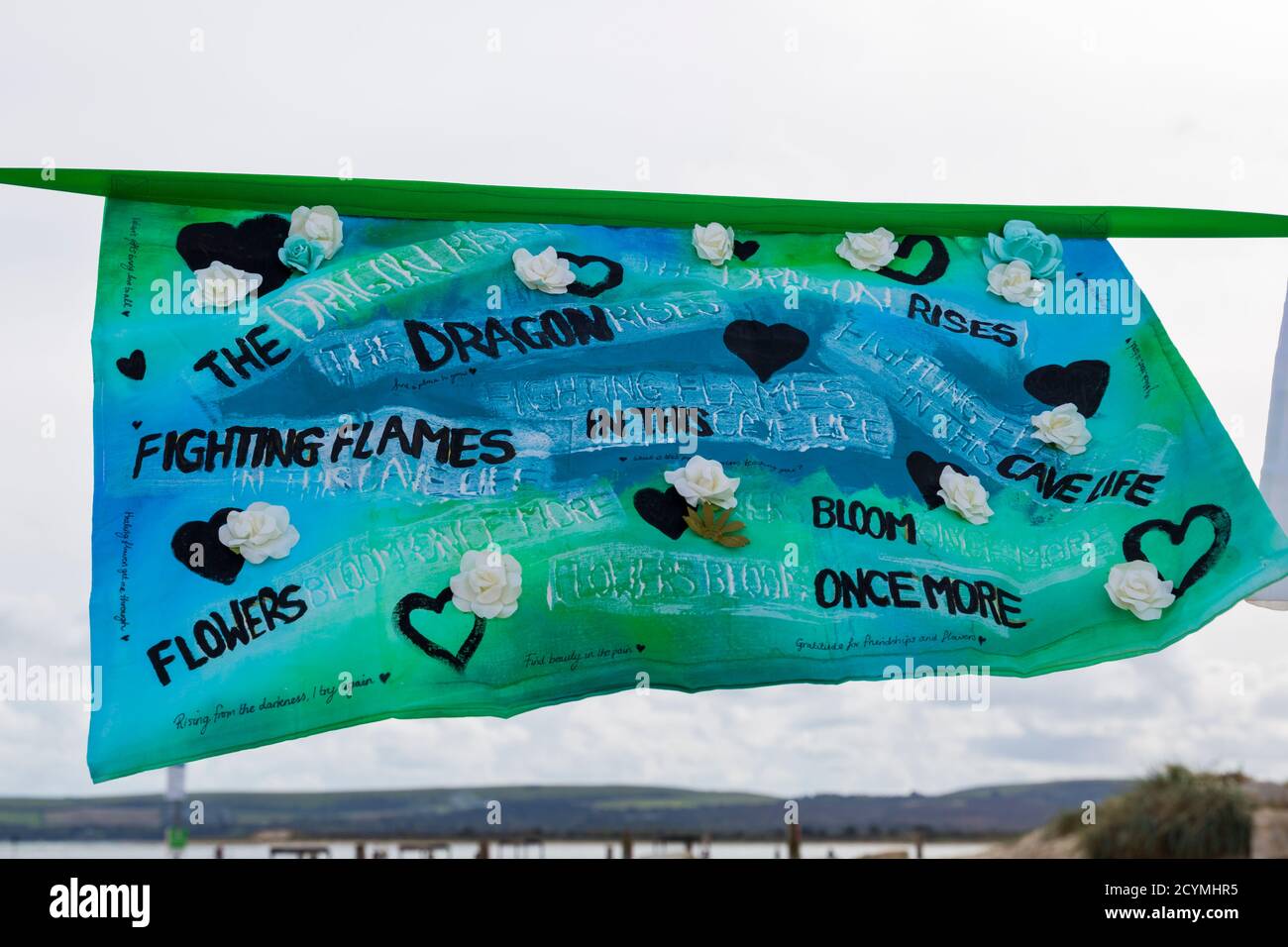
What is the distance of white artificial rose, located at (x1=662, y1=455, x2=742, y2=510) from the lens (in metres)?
6.83

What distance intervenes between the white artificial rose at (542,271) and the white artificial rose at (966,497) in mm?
2034

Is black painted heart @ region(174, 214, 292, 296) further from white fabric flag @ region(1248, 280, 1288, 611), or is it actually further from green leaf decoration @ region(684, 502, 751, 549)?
white fabric flag @ region(1248, 280, 1288, 611)

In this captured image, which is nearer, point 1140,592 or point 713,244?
point 1140,592

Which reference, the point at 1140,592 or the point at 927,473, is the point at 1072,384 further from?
the point at 1140,592

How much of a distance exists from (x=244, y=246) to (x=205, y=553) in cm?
146

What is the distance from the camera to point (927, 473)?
711 centimetres

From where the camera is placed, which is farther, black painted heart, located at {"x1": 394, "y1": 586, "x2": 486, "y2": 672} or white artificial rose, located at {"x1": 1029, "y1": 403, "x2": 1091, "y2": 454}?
white artificial rose, located at {"x1": 1029, "y1": 403, "x2": 1091, "y2": 454}

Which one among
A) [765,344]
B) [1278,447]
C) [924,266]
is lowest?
[1278,447]

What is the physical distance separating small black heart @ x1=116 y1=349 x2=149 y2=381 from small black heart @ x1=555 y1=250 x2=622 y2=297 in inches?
76.7

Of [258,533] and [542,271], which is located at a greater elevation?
[542,271]

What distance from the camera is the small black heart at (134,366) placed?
6.56 m

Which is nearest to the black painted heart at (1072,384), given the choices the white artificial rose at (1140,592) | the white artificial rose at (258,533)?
the white artificial rose at (1140,592)

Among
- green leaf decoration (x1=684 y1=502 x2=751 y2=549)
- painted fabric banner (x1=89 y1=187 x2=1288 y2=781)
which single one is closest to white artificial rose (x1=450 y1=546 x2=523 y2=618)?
painted fabric banner (x1=89 y1=187 x2=1288 y2=781)

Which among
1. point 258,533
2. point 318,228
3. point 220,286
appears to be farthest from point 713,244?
point 258,533
